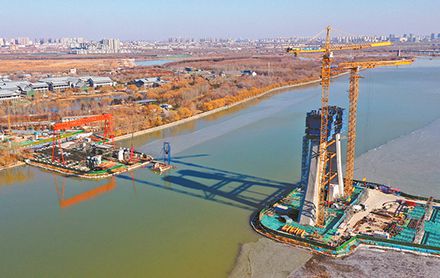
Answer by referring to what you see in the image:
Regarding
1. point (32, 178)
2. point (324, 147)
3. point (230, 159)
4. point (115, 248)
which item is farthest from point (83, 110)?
point (324, 147)

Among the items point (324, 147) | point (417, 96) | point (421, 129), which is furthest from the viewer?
point (417, 96)

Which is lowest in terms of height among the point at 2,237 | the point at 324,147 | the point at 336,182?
the point at 2,237

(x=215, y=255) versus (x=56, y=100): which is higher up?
(x=56, y=100)

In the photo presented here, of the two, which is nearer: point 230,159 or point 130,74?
point 230,159

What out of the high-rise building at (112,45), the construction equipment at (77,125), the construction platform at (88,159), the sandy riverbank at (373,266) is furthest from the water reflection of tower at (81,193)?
the high-rise building at (112,45)

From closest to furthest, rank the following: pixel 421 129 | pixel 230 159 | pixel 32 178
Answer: pixel 32 178
pixel 230 159
pixel 421 129

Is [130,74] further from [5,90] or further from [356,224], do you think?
[356,224]
